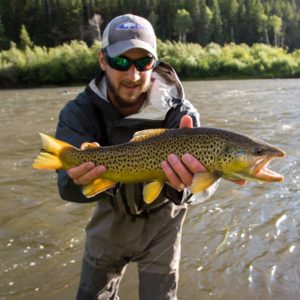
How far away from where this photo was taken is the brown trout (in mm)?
2359

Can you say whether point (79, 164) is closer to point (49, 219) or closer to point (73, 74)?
point (49, 219)

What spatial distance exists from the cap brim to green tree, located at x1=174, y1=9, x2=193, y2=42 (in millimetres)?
73535

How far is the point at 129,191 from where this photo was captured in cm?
284

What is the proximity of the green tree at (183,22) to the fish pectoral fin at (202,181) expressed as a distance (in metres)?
74.2

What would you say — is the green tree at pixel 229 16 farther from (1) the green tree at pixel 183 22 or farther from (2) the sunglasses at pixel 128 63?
(2) the sunglasses at pixel 128 63

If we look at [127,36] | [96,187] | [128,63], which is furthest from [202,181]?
[127,36]

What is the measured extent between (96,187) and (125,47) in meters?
0.92

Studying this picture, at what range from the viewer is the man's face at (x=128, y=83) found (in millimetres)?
2818

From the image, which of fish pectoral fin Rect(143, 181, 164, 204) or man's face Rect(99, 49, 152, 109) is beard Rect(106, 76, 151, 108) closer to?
man's face Rect(99, 49, 152, 109)

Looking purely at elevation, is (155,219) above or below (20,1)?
below

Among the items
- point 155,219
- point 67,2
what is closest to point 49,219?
point 155,219

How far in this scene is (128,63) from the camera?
2836 mm

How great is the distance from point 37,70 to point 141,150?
41690 millimetres

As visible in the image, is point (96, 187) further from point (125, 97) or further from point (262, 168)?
point (262, 168)
